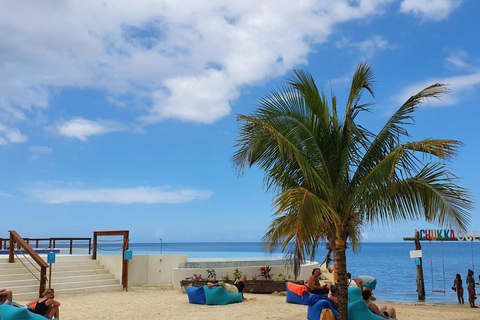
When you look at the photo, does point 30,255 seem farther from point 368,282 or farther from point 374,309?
point 374,309

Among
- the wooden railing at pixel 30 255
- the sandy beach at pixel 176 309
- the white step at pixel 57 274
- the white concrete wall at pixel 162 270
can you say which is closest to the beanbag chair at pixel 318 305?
the sandy beach at pixel 176 309

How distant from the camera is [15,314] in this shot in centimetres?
804

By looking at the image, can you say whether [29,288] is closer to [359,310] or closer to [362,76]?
[359,310]

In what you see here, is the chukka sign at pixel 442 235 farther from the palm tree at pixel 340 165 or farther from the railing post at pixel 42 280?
the railing post at pixel 42 280

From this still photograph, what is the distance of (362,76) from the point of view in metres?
8.32

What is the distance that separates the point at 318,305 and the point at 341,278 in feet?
5.23

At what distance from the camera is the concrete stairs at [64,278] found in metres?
13.8

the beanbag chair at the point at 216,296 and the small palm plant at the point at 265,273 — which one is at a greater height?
the small palm plant at the point at 265,273

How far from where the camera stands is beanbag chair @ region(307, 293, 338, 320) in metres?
9.12

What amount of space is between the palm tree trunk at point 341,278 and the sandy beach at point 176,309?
2.21 meters

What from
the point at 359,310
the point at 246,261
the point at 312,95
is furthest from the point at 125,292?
the point at 312,95

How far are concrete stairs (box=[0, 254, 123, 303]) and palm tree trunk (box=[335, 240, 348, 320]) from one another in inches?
361

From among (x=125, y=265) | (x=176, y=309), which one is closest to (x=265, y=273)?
(x=125, y=265)

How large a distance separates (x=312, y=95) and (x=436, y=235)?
44.5 feet
